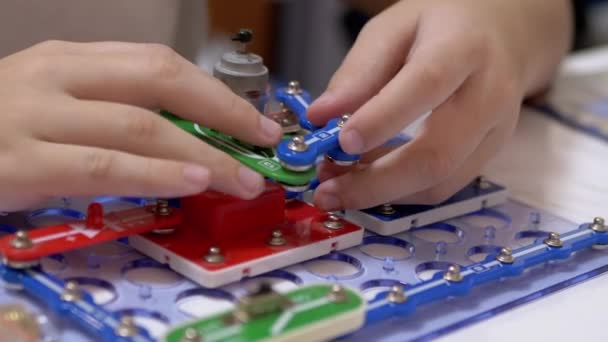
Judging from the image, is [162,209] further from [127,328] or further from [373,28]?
[373,28]

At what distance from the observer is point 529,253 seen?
20.5 inches

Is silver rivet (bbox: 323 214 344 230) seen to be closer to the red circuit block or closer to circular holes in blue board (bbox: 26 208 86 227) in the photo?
the red circuit block

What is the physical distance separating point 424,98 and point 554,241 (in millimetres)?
127

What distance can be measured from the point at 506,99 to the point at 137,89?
0.26 m

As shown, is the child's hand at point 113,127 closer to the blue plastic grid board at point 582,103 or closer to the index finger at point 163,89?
the index finger at point 163,89

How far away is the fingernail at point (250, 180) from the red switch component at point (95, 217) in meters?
0.09

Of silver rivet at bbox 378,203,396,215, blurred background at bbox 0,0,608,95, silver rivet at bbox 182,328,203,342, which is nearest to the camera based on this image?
silver rivet at bbox 182,328,203,342

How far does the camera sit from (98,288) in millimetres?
455

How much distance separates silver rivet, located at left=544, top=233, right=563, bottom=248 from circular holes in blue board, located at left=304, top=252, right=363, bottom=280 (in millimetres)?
128

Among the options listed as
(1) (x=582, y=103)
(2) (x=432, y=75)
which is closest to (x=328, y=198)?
(2) (x=432, y=75)

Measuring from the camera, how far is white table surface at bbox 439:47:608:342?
468mm

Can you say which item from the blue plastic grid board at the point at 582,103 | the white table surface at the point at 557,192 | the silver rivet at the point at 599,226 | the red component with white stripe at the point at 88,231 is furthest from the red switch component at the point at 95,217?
the blue plastic grid board at the point at 582,103

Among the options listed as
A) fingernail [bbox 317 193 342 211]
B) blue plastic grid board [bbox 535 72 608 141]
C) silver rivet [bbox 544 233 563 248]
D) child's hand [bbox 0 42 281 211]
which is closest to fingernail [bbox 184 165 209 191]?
child's hand [bbox 0 42 281 211]

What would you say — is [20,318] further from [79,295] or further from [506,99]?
[506,99]
